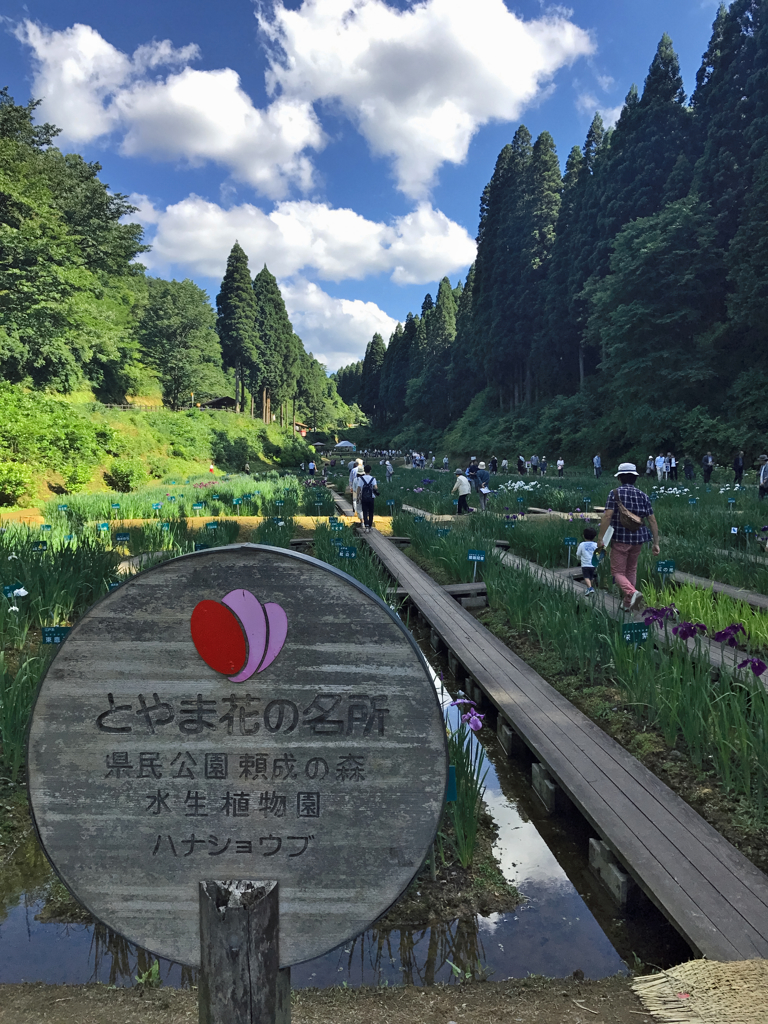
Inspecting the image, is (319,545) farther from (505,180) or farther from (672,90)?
(505,180)

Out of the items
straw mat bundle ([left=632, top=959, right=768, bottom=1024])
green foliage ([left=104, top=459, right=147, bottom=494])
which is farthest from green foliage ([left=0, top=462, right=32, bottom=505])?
straw mat bundle ([left=632, top=959, right=768, bottom=1024])

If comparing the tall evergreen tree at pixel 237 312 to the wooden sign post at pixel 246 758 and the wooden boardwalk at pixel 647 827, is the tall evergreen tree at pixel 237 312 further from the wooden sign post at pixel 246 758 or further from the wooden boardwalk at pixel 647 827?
the wooden sign post at pixel 246 758

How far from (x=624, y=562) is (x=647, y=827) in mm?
3380

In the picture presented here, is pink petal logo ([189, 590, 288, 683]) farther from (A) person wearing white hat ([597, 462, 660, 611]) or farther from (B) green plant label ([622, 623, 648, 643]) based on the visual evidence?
(A) person wearing white hat ([597, 462, 660, 611])

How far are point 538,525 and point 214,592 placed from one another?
8355mm

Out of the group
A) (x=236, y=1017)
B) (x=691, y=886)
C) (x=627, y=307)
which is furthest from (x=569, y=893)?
(x=627, y=307)

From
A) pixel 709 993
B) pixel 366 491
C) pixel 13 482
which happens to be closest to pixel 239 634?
pixel 709 993

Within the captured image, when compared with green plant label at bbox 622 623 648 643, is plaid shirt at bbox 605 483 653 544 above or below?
above

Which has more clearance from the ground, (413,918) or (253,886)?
(253,886)

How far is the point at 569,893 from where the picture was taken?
2.60 meters

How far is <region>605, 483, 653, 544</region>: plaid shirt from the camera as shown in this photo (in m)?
5.46

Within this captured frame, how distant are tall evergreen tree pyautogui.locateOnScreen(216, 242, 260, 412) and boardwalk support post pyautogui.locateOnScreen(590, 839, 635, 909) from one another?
1611 inches

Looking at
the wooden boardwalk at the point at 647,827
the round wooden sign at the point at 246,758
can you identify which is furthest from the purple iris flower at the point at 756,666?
the round wooden sign at the point at 246,758

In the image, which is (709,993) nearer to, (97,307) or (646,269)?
(646,269)
